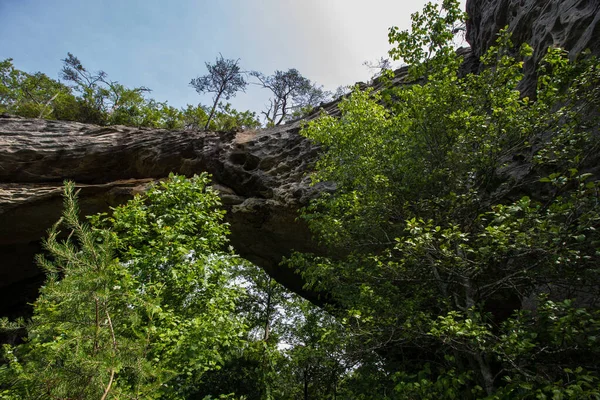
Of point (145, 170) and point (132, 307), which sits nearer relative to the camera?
point (132, 307)

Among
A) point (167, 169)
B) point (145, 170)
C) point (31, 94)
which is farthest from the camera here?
point (31, 94)

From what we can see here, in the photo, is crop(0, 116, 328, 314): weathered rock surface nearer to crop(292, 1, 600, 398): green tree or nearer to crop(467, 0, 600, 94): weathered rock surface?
crop(292, 1, 600, 398): green tree

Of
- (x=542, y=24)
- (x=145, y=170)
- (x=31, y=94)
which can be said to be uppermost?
(x=31, y=94)

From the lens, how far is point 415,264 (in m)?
4.48

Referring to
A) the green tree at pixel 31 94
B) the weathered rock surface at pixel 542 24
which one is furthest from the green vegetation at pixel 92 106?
the weathered rock surface at pixel 542 24

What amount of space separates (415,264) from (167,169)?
9760 millimetres

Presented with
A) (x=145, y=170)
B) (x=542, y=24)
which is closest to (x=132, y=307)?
(x=542, y=24)

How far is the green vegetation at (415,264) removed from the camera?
2.62m

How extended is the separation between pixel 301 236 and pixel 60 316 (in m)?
7.96

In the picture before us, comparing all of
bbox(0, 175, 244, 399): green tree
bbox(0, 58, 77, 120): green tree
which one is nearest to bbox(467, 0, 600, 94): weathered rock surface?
bbox(0, 175, 244, 399): green tree

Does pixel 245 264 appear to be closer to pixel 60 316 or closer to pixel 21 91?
pixel 60 316

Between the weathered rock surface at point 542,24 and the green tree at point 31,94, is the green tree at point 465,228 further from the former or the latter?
the green tree at point 31,94

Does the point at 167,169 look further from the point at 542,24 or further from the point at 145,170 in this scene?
the point at 542,24

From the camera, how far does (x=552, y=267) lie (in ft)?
11.8
